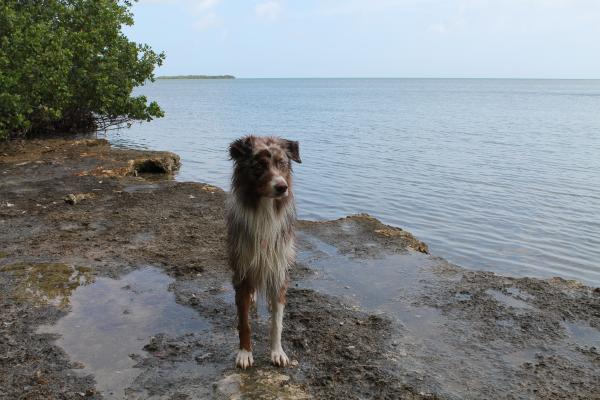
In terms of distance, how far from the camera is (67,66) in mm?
18656

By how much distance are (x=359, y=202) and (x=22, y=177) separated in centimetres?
993

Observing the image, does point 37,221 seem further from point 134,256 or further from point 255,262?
point 255,262

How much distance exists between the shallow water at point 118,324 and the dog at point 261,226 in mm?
1027

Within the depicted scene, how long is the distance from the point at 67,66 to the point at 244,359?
17090mm

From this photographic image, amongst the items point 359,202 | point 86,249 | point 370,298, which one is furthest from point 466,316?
point 359,202

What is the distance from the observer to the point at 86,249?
820cm

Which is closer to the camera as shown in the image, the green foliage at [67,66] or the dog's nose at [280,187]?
the dog's nose at [280,187]

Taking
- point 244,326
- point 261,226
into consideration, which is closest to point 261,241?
point 261,226

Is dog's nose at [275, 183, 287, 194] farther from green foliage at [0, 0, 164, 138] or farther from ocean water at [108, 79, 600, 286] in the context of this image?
green foliage at [0, 0, 164, 138]

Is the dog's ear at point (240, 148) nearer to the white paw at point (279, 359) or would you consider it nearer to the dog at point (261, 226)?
the dog at point (261, 226)

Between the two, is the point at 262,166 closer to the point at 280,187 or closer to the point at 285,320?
the point at 280,187

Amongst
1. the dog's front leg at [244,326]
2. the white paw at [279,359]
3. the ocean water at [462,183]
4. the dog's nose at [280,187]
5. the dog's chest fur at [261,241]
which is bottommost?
the ocean water at [462,183]

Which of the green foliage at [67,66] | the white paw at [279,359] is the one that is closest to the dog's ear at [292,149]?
the white paw at [279,359]

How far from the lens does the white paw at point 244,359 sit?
501 cm
